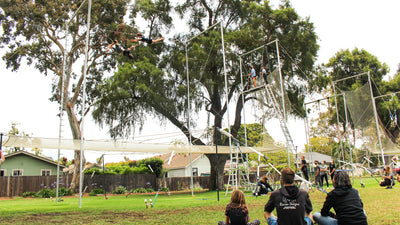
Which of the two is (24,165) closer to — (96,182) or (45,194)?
(96,182)

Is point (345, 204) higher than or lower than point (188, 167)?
lower

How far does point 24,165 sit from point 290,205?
2936 centimetres

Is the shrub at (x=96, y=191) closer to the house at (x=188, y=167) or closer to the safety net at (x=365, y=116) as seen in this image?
the house at (x=188, y=167)

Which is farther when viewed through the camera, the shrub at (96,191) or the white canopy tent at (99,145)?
the shrub at (96,191)

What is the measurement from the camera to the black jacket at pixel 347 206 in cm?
326

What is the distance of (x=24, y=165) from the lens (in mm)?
27266

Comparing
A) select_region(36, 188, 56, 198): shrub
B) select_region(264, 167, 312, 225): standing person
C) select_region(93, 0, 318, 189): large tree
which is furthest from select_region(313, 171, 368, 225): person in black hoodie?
select_region(36, 188, 56, 198): shrub

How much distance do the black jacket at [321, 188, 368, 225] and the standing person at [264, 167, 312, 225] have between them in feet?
0.96

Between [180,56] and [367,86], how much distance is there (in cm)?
1244

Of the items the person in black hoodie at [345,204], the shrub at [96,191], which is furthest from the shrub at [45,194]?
the person in black hoodie at [345,204]

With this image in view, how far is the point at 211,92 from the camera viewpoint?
22031 millimetres

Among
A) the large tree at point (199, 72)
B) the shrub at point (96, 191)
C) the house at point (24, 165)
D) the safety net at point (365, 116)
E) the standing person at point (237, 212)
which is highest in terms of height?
the large tree at point (199, 72)

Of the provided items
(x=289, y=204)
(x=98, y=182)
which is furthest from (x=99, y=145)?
(x=98, y=182)

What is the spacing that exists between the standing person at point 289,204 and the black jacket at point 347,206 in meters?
0.29
